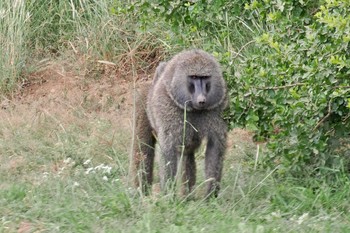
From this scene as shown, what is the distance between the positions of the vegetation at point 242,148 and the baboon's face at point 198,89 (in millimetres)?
423

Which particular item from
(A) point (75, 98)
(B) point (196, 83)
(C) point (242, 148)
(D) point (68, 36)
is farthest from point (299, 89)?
(D) point (68, 36)

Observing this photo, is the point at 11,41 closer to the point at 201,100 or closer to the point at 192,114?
the point at 192,114

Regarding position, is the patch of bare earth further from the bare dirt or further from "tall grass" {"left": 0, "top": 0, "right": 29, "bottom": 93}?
"tall grass" {"left": 0, "top": 0, "right": 29, "bottom": 93}

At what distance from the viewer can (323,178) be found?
5914 millimetres

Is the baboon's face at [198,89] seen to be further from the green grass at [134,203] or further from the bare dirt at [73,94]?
the bare dirt at [73,94]

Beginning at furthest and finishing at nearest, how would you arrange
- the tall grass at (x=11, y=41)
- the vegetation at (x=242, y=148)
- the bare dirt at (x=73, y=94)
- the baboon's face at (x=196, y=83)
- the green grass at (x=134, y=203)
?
the tall grass at (x=11, y=41), the bare dirt at (x=73, y=94), the baboon's face at (x=196, y=83), the vegetation at (x=242, y=148), the green grass at (x=134, y=203)

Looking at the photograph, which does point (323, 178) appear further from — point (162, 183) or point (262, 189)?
point (162, 183)

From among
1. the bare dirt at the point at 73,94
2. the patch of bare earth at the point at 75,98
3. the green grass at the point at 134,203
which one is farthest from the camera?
the bare dirt at the point at 73,94

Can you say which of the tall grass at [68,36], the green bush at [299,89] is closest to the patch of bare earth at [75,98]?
the tall grass at [68,36]

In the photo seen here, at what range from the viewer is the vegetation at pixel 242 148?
16.3 ft

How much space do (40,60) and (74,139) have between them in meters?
2.77

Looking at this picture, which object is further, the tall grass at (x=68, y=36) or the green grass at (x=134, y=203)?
the tall grass at (x=68, y=36)

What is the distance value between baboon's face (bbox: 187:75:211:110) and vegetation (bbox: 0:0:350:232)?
42 cm

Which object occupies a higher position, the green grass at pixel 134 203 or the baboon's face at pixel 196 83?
the baboon's face at pixel 196 83
